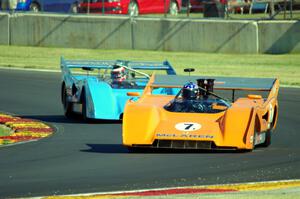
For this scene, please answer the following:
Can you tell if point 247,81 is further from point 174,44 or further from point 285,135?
point 174,44

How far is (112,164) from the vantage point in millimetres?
13367

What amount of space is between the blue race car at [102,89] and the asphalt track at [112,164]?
0.31 meters

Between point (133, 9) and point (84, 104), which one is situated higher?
point (133, 9)

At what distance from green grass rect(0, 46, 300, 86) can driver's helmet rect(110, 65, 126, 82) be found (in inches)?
318

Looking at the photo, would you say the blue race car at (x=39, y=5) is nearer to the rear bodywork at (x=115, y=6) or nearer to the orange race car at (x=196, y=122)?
the rear bodywork at (x=115, y=6)

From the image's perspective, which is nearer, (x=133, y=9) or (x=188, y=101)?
(x=188, y=101)

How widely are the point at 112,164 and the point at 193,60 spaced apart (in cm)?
1874

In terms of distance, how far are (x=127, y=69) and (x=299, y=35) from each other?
41.1ft

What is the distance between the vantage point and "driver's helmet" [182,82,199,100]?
15219mm

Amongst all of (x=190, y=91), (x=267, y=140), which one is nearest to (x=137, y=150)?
(x=190, y=91)

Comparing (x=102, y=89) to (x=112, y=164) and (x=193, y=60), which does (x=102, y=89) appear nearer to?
(x=112, y=164)

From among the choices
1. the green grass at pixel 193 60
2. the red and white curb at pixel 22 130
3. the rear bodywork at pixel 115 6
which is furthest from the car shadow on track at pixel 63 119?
the rear bodywork at pixel 115 6

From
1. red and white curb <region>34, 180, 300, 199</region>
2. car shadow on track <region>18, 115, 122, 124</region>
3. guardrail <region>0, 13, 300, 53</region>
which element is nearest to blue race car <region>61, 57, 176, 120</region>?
car shadow on track <region>18, 115, 122, 124</region>

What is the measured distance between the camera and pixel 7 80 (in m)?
27.6
